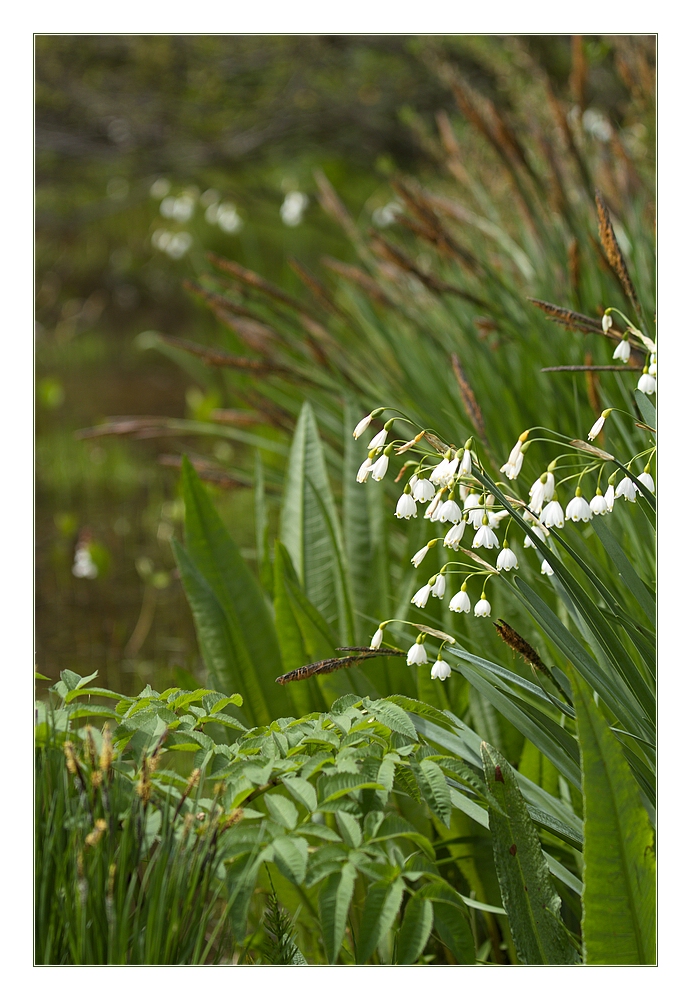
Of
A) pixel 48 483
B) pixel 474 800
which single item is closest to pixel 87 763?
pixel 474 800

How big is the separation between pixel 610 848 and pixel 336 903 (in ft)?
0.85

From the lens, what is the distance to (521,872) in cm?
80

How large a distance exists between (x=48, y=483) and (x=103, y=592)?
80cm

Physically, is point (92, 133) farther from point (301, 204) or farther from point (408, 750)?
point (408, 750)

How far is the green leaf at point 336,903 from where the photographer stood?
676mm

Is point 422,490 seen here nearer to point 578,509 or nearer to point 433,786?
point 578,509

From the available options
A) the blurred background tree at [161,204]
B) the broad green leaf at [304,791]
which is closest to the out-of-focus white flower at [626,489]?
the broad green leaf at [304,791]

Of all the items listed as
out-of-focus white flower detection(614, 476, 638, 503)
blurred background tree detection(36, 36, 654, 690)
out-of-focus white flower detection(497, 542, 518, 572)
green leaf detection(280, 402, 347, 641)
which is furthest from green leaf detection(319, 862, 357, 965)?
blurred background tree detection(36, 36, 654, 690)

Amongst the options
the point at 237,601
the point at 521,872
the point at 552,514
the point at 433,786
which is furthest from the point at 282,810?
the point at 237,601

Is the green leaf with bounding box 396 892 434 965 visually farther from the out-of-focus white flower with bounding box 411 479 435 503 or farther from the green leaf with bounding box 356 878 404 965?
the out-of-focus white flower with bounding box 411 479 435 503

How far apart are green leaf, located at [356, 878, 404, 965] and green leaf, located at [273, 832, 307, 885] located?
2.7 inches

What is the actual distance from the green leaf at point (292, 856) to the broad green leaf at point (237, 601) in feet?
1.51

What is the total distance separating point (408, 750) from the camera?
2.51ft

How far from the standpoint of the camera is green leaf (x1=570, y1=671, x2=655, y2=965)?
74cm
